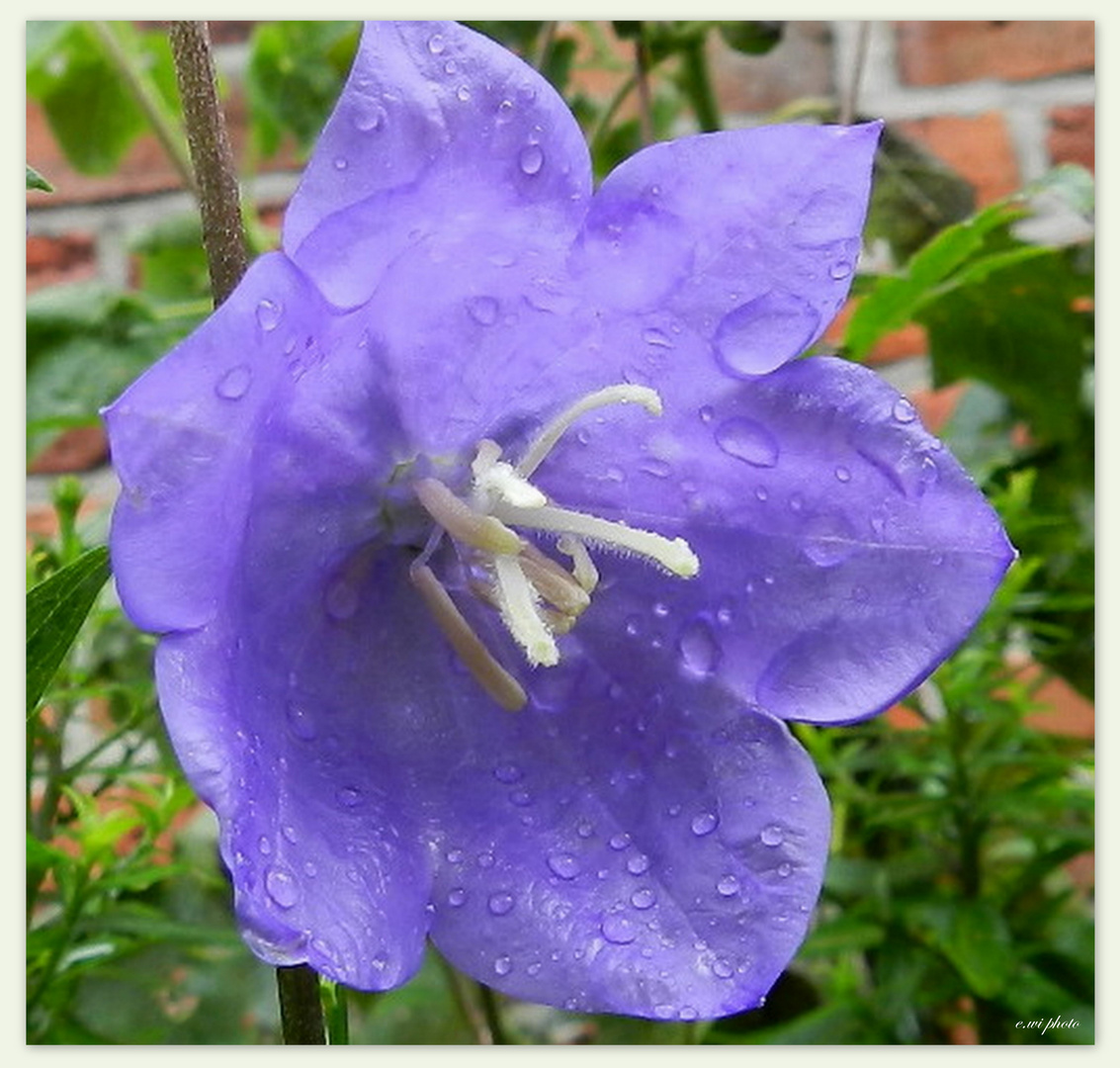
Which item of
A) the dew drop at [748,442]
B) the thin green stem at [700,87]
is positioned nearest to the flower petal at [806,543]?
the dew drop at [748,442]

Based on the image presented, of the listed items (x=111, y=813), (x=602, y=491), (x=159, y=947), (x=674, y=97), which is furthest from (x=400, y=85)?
(x=674, y=97)

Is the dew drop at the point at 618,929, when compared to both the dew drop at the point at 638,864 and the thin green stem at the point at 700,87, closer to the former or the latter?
the dew drop at the point at 638,864

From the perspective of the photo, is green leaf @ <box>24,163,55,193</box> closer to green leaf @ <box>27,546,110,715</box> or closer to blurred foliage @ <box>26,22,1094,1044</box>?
green leaf @ <box>27,546,110,715</box>

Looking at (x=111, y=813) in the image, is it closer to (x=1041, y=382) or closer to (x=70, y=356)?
(x=70, y=356)

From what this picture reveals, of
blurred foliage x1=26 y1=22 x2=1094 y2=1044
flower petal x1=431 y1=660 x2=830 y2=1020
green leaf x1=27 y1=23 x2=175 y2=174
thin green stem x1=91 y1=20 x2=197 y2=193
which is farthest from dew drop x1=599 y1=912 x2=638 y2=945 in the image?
green leaf x1=27 y1=23 x2=175 y2=174

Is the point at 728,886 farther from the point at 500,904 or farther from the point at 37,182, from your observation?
the point at 37,182
